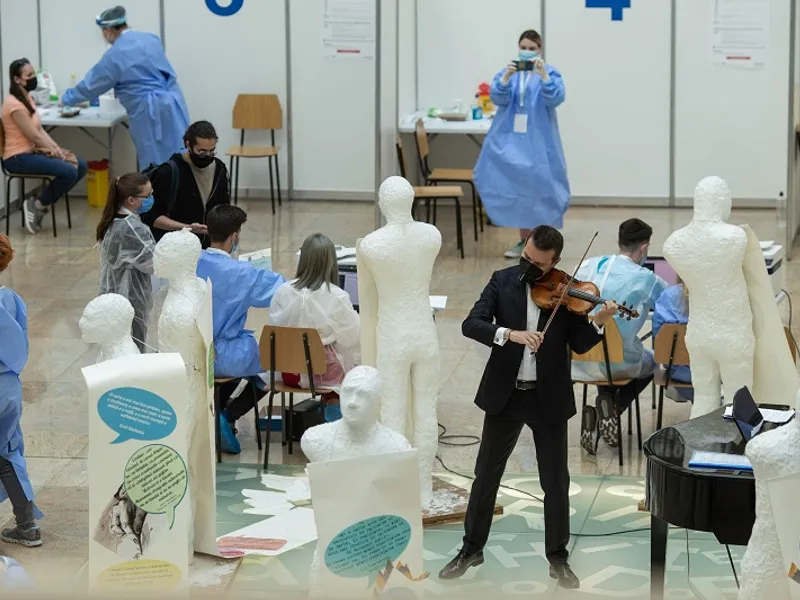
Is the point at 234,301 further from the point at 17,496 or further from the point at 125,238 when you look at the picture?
the point at 17,496

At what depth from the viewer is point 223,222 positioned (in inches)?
256

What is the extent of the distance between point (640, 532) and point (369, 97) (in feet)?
22.1

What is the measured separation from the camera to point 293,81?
1229cm

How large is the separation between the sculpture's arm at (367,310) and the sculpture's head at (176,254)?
811 millimetres

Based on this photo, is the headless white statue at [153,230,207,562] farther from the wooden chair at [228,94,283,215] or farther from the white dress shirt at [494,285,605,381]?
the wooden chair at [228,94,283,215]

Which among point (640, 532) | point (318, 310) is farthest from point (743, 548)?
point (318, 310)

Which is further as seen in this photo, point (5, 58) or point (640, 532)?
point (5, 58)

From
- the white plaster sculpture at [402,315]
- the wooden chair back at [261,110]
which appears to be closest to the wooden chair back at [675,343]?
the white plaster sculpture at [402,315]

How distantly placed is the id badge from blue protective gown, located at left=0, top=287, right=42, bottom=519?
547cm

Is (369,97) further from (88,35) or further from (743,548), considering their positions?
(743,548)

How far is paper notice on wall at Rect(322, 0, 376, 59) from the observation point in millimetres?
11234

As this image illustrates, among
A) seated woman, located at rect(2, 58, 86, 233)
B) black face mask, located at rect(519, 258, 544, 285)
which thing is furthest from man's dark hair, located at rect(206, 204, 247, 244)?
Answer: seated woman, located at rect(2, 58, 86, 233)

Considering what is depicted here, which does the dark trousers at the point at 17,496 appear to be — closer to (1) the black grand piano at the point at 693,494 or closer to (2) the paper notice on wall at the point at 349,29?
(1) the black grand piano at the point at 693,494

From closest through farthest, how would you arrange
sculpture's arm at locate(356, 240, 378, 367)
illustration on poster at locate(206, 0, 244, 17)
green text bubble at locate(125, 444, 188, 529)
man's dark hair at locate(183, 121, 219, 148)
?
1. green text bubble at locate(125, 444, 188, 529)
2. sculpture's arm at locate(356, 240, 378, 367)
3. man's dark hair at locate(183, 121, 219, 148)
4. illustration on poster at locate(206, 0, 244, 17)
